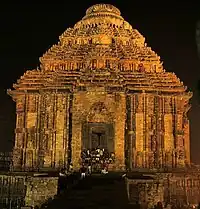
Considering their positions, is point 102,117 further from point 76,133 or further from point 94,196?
point 94,196

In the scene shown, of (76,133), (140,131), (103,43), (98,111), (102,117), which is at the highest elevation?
(103,43)

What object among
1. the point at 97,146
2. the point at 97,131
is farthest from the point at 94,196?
the point at 97,146

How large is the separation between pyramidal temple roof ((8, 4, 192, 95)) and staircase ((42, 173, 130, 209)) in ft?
37.0

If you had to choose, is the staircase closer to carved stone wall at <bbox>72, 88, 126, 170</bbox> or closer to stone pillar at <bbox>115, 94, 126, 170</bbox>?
stone pillar at <bbox>115, 94, 126, 170</bbox>

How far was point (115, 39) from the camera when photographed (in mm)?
31094

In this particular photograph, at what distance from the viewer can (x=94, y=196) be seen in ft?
44.2

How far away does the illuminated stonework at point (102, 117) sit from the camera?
25781mm

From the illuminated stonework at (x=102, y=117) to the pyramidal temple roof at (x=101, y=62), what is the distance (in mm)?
68

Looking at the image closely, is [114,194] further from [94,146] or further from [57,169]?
[94,146]

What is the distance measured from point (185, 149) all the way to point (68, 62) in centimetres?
1019

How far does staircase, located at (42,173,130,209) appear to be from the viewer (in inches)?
472

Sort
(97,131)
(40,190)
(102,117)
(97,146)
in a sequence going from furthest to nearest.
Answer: (97,146) < (97,131) < (102,117) < (40,190)

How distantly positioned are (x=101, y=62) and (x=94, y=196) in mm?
16545

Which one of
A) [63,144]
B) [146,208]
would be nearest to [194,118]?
[63,144]
